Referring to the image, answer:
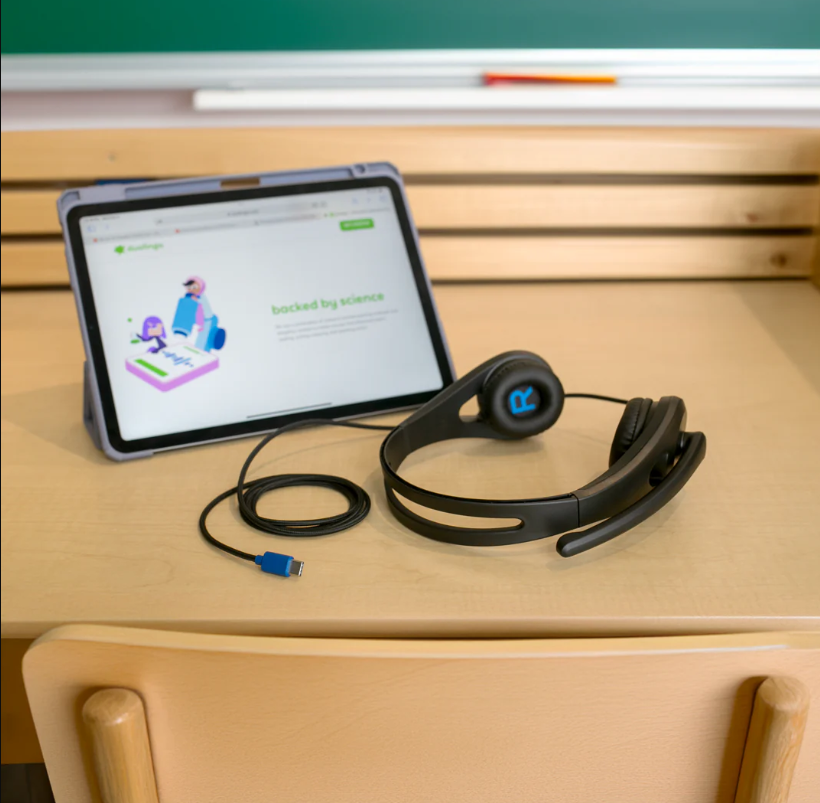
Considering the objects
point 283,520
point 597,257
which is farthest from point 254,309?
point 597,257

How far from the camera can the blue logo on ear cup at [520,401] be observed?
0.73 meters

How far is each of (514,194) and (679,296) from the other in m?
0.26

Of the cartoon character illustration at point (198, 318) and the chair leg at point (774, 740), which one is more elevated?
the cartoon character illustration at point (198, 318)

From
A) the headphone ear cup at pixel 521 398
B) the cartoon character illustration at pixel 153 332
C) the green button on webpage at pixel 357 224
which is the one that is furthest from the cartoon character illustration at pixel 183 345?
the headphone ear cup at pixel 521 398

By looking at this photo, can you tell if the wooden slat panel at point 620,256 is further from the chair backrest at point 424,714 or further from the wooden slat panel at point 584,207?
the chair backrest at point 424,714

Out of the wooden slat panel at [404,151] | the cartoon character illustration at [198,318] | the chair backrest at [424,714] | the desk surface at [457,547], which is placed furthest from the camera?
the wooden slat panel at [404,151]

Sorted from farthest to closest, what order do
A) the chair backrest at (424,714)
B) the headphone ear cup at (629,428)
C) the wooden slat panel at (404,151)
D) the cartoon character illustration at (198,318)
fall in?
the wooden slat panel at (404,151)
the cartoon character illustration at (198,318)
the headphone ear cup at (629,428)
the chair backrest at (424,714)

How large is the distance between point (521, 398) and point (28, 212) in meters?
0.78

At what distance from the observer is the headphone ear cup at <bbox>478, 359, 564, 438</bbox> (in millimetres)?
718

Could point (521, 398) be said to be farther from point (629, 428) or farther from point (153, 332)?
point (153, 332)

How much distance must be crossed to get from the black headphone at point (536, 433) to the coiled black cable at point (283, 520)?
29mm

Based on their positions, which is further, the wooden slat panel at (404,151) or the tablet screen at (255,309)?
the wooden slat panel at (404,151)

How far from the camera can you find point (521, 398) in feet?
2.39

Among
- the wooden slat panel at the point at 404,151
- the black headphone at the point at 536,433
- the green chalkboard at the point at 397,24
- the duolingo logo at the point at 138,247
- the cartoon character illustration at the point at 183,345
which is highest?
the green chalkboard at the point at 397,24
